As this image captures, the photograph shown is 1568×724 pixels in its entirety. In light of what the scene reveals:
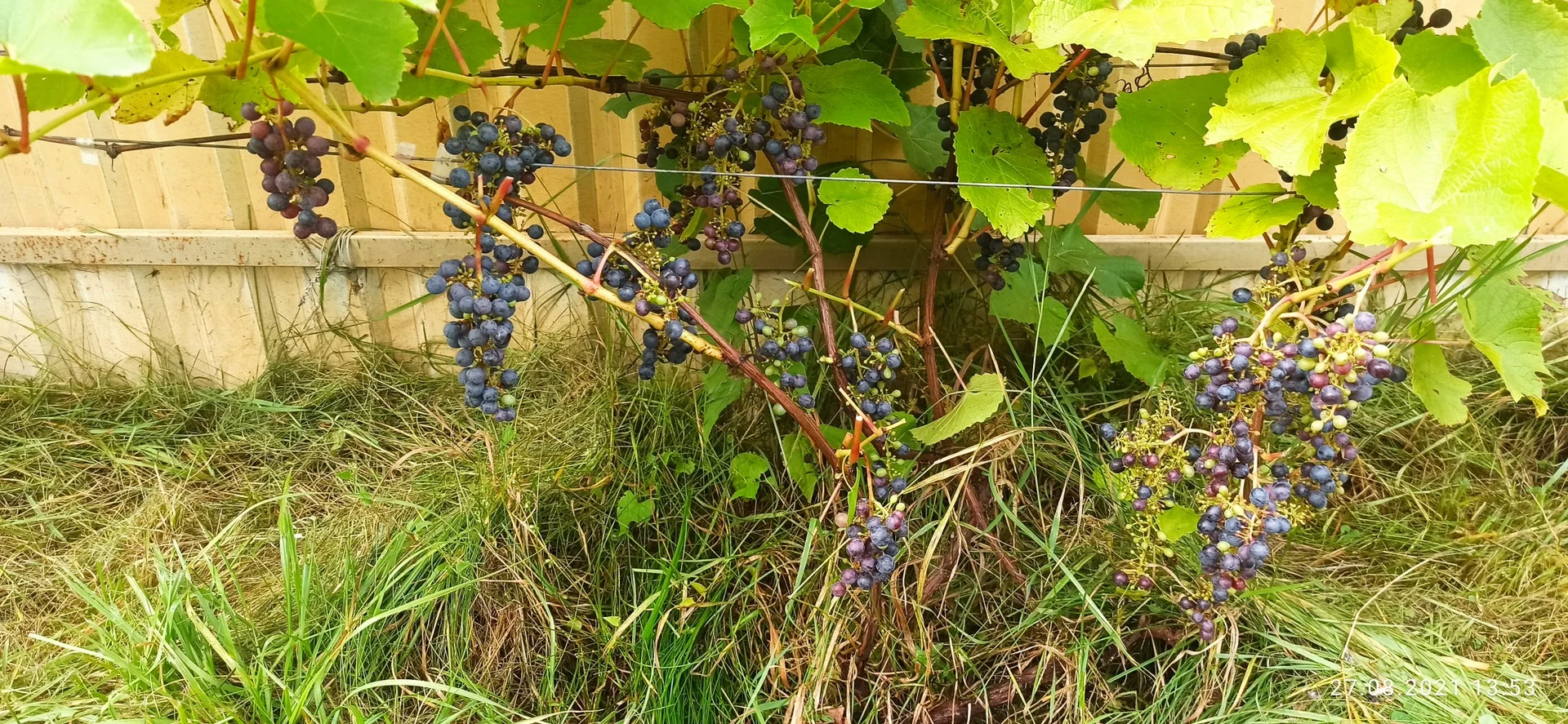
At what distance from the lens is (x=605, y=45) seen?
4.44 ft

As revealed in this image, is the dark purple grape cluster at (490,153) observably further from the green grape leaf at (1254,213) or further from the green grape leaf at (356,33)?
the green grape leaf at (1254,213)

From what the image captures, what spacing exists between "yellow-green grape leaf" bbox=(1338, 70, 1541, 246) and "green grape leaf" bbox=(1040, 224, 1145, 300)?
714 millimetres

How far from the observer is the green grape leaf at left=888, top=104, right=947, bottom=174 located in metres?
1.58

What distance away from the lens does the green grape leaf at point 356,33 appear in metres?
0.82

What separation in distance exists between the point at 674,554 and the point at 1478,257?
5.12ft

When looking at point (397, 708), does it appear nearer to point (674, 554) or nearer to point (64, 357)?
point (674, 554)

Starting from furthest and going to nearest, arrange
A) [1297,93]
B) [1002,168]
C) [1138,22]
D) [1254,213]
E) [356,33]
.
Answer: [1002,168], [1254,213], [1297,93], [1138,22], [356,33]

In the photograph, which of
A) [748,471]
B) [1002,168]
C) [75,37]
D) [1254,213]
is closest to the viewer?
[75,37]

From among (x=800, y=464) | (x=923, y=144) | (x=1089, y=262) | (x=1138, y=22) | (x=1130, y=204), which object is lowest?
(x=800, y=464)

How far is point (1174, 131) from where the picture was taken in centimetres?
126

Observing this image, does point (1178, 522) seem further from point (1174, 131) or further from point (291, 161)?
point (291, 161)

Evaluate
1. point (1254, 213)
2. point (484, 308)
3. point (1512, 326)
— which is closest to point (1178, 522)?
point (1254, 213)

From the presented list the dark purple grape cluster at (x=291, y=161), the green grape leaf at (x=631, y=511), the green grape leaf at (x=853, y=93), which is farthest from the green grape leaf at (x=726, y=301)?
the dark purple grape cluster at (x=291, y=161)

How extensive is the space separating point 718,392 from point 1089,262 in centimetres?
80
